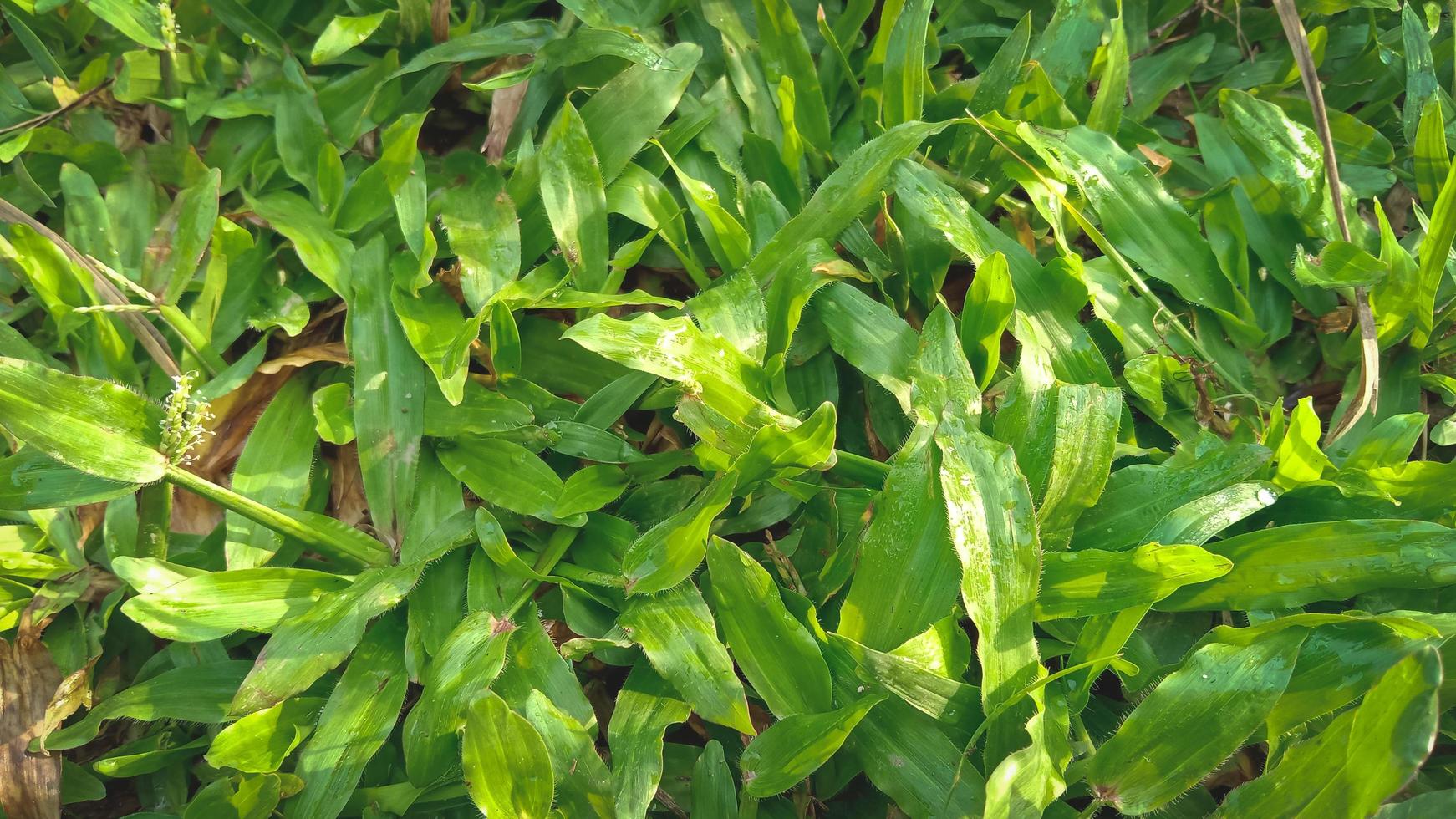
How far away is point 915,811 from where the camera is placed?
110 centimetres

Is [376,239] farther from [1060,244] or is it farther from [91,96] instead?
[1060,244]

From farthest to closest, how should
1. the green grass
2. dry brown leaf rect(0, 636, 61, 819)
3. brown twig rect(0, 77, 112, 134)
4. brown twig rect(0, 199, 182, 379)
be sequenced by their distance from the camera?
brown twig rect(0, 77, 112, 134) < brown twig rect(0, 199, 182, 379) < dry brown leaf rect(0, 636, 61, 819) < the green grass

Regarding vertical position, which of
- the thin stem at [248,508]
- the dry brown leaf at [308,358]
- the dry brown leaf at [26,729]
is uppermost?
the dry brown leaf at [308,358]

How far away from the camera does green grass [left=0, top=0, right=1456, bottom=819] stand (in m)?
1.12

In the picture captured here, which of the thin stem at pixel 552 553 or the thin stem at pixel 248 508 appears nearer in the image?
the thin stem at pixel 248 508

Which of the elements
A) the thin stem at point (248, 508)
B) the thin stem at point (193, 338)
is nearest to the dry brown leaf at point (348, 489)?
the thin stem at point (248, 508)

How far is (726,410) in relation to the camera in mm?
1210

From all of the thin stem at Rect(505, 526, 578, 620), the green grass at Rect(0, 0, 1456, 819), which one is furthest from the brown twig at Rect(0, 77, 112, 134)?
the thin stem at Rect(505, 526, 578, 620)

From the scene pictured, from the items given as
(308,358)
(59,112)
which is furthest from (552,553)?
(59,112)

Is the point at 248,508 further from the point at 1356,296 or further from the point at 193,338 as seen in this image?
the point at 1356,296

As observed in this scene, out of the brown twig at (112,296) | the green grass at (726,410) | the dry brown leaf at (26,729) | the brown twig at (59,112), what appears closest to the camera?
the green grass at (726,410)

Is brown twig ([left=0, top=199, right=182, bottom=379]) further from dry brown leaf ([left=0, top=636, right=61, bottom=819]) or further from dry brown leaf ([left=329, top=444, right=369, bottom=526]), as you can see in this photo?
dry brown leaf ([left=0, top=636, right=61, bottom=819])

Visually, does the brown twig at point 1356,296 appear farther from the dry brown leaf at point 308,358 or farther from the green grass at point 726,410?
the dry brown leaf at point 308,358

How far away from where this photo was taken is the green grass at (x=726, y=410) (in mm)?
1117
